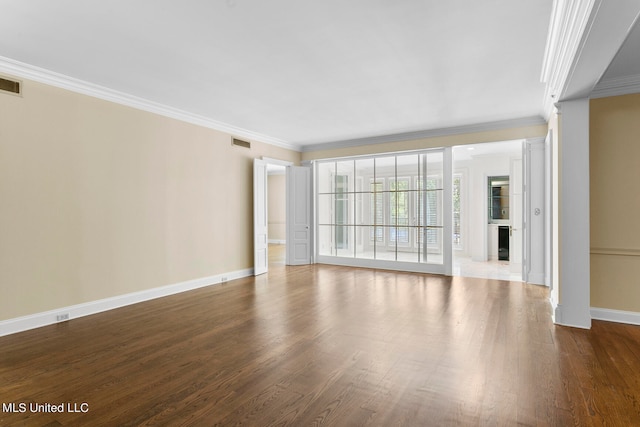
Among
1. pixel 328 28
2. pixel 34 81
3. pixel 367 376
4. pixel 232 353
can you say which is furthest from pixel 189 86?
pixel 367 376

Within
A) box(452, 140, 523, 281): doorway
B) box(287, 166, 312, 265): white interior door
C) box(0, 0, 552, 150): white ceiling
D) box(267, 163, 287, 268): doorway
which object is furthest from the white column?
box(267, 163, 287, 268): doorway

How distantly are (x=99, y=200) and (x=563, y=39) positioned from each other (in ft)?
16.6

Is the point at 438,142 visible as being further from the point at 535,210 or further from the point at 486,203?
the point at 486,203

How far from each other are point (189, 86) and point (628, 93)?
16.4 ft

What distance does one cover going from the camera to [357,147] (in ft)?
23.6

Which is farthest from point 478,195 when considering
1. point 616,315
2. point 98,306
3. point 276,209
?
point 98,306

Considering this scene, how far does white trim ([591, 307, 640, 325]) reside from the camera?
11.8 feet

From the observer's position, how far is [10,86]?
3.42m

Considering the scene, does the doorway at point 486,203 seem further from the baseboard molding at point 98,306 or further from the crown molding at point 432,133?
the baseboard molding at point 98,306

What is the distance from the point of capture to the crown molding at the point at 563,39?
2.18 meters

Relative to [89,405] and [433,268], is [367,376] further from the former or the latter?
[433,268]

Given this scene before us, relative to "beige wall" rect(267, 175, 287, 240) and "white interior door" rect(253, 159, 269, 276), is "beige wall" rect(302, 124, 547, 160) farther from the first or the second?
"beige wall" rect(267, 175, 287, 240)

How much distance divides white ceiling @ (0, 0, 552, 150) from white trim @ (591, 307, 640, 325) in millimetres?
2734

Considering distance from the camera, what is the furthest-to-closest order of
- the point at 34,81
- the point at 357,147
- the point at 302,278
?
the point at 357,147 < the point at 302,278 < the point at 34,81
